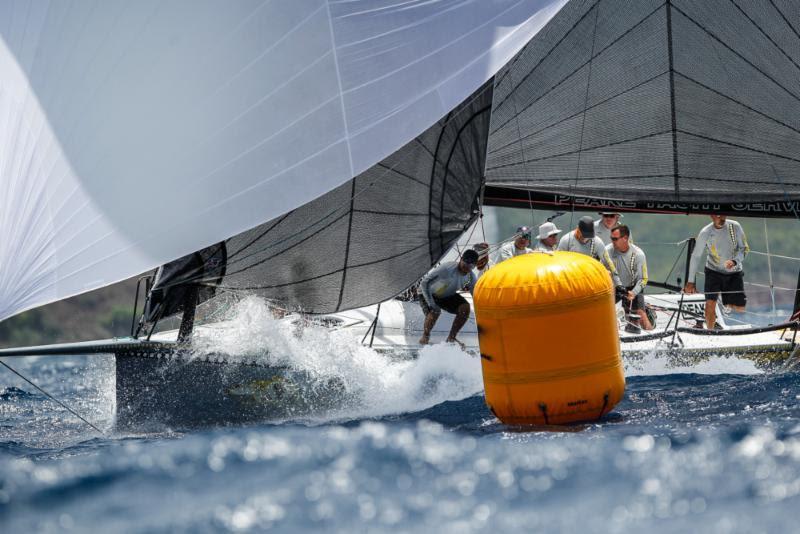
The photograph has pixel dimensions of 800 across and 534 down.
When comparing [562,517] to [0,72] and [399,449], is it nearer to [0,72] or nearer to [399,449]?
[399,449]

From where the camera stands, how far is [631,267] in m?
8.40

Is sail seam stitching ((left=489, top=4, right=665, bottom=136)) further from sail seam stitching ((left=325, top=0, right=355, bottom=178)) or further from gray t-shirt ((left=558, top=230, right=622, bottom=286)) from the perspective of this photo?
sail seam stitching ((left=325, top=0, right=355, bottom=178))

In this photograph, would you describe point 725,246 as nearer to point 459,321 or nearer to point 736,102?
point 736,102

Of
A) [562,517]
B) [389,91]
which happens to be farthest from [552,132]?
[562,517]

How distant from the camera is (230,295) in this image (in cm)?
717

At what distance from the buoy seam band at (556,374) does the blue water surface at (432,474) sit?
0.27 metres

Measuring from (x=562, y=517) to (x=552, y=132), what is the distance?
4.61 meters

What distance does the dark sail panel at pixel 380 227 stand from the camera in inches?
271

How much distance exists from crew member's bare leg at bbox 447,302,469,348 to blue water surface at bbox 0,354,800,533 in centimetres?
129

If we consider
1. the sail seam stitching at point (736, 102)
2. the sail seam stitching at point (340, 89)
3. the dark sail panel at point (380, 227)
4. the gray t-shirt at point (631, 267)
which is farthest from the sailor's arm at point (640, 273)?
the sail seam stitching at point (340, 89)

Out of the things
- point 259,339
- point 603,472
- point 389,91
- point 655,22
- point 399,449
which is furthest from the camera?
point 655,22

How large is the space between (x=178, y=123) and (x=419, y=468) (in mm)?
2299

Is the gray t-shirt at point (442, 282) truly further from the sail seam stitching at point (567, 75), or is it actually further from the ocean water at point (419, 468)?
the sail seam stitching at point (567, 75)

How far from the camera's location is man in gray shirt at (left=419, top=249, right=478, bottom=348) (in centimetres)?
757
